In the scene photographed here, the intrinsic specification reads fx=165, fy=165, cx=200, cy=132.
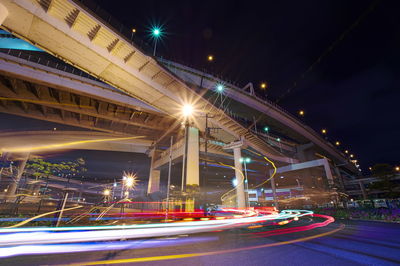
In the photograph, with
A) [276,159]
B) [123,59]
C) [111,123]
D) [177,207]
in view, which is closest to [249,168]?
[276,159]

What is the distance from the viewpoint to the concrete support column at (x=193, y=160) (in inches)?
883

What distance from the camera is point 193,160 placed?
2391cm

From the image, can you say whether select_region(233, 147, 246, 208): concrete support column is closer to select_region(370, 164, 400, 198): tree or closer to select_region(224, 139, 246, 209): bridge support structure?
select_region(224, 139, 246, 209): bridge support structure

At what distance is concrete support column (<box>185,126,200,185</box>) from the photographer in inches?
883

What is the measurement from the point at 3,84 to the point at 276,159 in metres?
43.7

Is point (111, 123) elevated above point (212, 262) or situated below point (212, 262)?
above

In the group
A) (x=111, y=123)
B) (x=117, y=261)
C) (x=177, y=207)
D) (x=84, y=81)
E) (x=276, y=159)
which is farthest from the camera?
(x=276, y=159)

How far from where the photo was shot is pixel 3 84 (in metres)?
19.8

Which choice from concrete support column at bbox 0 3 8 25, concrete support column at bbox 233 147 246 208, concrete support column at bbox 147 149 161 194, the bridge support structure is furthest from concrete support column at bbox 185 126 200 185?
concrete support column at bbox 0 3 8 25

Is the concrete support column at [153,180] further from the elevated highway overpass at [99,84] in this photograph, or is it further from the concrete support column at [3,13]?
the concrete support column at [3,13]

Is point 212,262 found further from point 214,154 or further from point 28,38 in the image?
point 214,154

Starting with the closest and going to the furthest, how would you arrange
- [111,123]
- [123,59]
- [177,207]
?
[123,59] < [177,207] < [111,123]

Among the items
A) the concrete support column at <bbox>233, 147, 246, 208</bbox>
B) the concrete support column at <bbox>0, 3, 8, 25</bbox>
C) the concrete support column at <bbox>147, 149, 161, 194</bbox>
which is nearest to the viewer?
the concrete support column at <bbox>0, 3, 8, 25</bbox>

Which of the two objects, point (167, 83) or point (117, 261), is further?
point (167, 83)
